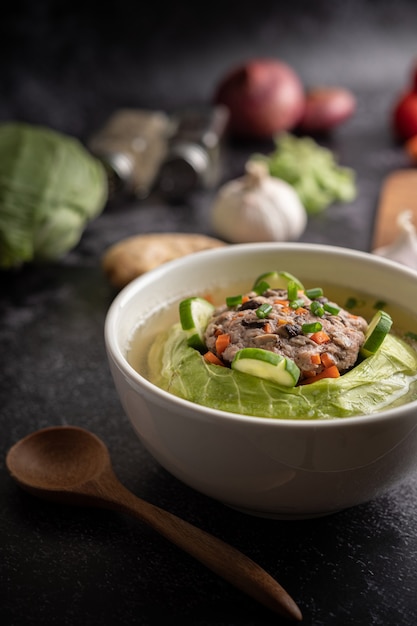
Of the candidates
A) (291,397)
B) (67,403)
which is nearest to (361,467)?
(291,397)

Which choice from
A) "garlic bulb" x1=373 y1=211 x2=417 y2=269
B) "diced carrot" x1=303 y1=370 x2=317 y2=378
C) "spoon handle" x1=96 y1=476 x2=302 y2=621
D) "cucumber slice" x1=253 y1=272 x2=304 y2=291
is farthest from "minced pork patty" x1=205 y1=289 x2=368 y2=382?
"garlic bulb" x1=373 y1=211 x2=417 y2=269

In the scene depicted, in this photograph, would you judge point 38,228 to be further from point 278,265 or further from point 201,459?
point 201,459

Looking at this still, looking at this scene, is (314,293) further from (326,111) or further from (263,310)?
(326,111)

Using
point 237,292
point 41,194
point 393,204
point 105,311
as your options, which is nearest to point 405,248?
point 393,204

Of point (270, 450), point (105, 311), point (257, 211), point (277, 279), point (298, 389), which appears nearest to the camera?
point (270, 450)

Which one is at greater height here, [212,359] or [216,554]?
[212,359]

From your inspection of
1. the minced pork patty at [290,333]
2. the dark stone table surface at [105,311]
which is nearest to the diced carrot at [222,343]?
the minced pork patty at [290,333]

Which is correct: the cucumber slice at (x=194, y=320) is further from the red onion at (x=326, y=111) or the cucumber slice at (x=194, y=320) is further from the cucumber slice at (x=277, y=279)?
the red onion at (x=326, y=111)
